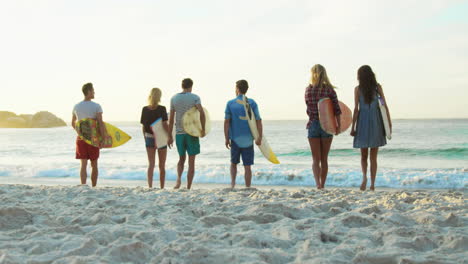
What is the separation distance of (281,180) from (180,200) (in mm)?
5086

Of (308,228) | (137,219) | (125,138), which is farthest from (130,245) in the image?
(125,138)

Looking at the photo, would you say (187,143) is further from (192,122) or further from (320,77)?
(320,77)

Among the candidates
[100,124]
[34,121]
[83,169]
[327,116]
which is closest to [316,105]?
[327,116]

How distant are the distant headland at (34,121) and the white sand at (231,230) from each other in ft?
222

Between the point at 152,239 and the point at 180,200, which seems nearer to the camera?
the point at 152,239

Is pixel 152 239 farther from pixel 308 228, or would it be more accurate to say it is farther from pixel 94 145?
pixel 94 145

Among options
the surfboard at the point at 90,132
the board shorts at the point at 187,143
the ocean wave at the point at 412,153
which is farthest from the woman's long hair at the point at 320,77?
the ocean wave at the point at 412,153

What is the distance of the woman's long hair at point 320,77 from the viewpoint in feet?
16.9

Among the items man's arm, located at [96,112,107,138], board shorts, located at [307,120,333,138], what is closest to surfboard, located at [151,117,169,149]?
man's arm, located at [96,112,107,138]

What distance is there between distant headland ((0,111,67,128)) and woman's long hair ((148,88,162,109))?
65694mm

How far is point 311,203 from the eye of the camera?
394 cm

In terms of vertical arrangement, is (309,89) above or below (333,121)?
above

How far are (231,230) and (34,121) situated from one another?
2823 inches

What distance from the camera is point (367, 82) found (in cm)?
513
